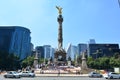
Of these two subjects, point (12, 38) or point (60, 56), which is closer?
point (60, 56)

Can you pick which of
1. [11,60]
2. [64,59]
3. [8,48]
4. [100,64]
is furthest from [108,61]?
[8,48]

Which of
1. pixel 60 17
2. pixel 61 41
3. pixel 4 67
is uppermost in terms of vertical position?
pixel 60 17

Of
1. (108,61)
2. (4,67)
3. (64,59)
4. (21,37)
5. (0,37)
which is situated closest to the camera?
(64,59)

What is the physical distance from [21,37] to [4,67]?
287ft

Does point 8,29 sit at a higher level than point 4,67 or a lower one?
higher

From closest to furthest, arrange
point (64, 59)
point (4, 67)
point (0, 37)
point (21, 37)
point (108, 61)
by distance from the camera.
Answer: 1. point (64, 59)
2. point (4, 67)
3. point (108, 61)
4. point (0, 37)
5. point (21, 37)

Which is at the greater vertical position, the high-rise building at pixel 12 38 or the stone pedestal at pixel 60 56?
the high-rise building at pixel 12 38

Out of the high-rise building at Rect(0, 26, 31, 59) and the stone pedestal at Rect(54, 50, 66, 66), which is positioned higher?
the high-rise building at Rect(0, 26, 31, 59)

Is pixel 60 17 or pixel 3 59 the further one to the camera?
pixel 3 59

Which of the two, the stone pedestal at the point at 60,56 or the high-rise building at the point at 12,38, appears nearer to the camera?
the stone pedestal at the point at 60,56

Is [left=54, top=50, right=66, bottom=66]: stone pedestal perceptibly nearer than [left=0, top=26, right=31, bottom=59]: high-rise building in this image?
Yes

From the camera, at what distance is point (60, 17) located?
A: 3777 inches

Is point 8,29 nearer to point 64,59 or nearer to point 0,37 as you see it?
point 0,37

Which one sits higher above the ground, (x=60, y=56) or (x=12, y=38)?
(x=12, y=38)
